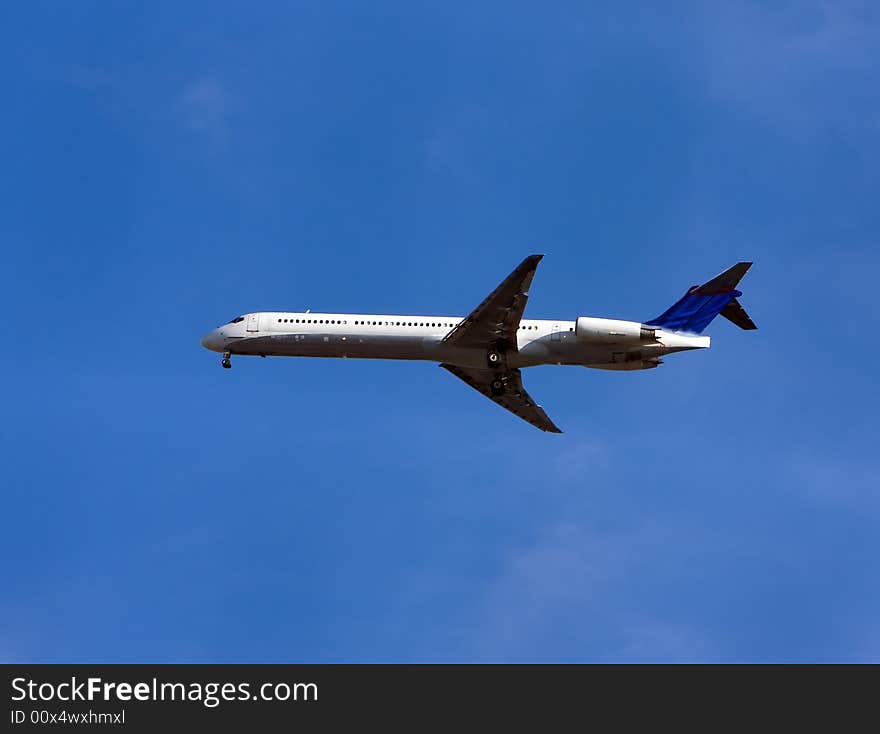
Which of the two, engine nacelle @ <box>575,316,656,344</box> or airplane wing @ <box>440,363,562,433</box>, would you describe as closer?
engine nacelle @ <box>575,316,656,344</box>

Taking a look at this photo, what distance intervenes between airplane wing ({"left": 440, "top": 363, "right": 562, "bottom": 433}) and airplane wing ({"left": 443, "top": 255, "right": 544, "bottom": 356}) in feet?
11.5

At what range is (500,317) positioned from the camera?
219 ft

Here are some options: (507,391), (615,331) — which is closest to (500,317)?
(615,331)

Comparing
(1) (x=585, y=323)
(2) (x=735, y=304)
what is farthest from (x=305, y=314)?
(2) (x=735, y=304)

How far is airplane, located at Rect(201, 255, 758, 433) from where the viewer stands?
215 ft

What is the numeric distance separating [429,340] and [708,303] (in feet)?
46.6

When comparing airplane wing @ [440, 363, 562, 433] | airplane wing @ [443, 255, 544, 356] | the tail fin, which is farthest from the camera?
airplane wing @ [440, 363, 562, 433]

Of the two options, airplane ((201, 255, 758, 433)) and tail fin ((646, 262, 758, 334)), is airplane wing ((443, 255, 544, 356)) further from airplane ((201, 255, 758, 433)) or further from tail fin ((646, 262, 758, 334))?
tail fin ((646, 262, 758, 334))

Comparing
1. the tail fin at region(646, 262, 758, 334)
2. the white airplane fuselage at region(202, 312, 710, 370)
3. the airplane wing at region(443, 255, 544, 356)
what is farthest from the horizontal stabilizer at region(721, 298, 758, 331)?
the airplane wing at region(443, 255, 544, 356)

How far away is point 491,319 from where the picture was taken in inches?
2633
